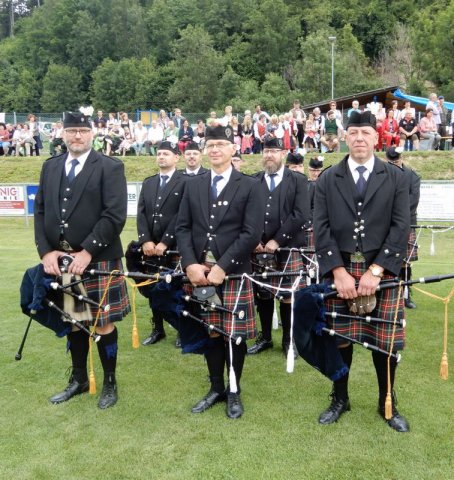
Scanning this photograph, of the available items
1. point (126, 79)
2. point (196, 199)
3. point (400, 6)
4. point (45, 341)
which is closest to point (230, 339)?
point (196, 199)

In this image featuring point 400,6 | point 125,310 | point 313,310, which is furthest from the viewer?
point 400,6

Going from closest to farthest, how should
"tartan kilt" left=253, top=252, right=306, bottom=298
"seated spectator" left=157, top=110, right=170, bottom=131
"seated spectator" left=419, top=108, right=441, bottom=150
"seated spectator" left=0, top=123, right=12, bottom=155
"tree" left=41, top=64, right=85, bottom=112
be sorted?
"tartan kilt" left=253, top=252, right=306, bottom=298 < "seated spectator" left=419, top=108, right=441, bottom=150 < "seated spectator" left=157, top=110, right=170, bottom=131 < "seated spectator" left=0, top=123, right=12, bottom=155 < "tree" left=41, top=64, right=85, bottom=112

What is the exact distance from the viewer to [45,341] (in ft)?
17.5

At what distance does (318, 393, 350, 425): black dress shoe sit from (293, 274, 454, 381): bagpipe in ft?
0.82

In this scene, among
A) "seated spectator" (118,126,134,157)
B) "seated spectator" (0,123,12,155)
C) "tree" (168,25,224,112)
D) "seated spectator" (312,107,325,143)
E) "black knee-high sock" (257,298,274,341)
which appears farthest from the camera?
"tree" (168,25,224,112)

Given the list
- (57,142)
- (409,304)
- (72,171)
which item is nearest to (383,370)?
(72,171)

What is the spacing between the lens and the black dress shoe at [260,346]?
496cm

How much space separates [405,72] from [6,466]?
1842 inches

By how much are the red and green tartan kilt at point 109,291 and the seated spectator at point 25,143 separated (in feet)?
59.2

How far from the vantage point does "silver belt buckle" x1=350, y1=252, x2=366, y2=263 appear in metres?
3.41

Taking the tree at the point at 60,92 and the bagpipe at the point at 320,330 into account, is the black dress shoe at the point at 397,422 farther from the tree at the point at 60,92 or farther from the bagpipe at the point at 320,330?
the tree at the point at 60,92

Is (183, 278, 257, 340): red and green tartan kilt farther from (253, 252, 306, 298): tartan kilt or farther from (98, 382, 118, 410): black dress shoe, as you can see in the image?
(253, 252, 306, 298): tartan kilt

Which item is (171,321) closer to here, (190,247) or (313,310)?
(190,247)

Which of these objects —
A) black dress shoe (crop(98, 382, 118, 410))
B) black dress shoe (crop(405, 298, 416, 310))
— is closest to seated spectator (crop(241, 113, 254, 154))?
black dress shoe (crop(405, 298, 416, 310))
